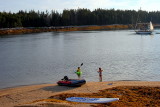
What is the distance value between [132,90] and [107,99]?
398 centimetres

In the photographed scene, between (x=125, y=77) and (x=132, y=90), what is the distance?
8066 millimetres

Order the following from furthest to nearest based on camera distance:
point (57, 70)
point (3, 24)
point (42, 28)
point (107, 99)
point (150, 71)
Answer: point (42, 28)
point (3, 24)
point (57, 70)
point (150, 71)
point (107, 99)

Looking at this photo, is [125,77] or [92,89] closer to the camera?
[92,89]

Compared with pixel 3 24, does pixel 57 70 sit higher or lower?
lower

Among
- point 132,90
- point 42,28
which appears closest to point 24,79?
point 132,90

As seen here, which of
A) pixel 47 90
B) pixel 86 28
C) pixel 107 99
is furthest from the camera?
pixel 86 28

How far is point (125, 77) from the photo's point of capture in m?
29.4

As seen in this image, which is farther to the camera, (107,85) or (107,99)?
(107,85)

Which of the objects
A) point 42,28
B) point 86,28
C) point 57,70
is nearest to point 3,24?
point 42,28

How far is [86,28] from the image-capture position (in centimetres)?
18338

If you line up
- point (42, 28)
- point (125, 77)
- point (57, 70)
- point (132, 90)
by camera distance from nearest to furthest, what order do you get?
point (132, 90), point (125, 77), point (57, 70), point (42, 28)

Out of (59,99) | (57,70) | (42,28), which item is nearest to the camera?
(59,99)

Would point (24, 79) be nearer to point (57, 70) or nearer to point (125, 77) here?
point (57, 70)

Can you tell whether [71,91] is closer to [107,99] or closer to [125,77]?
[107,99]
